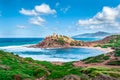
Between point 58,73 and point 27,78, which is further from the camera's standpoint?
point 58,73

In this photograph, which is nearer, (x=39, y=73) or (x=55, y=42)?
(x=39, y=73)

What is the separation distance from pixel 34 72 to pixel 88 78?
6.51 meters

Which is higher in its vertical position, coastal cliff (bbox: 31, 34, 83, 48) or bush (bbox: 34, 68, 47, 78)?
coastal cliff (bbox: 31, 34, 83, 48)

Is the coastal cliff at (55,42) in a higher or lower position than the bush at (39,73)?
higher

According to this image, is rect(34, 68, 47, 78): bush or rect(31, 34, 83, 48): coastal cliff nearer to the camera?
rect(34, 68, 47, 78): bush

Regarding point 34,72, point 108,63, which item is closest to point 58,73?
point 34,72

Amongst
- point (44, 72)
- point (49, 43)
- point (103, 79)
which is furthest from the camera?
point (49, 43)

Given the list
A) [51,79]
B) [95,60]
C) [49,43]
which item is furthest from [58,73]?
[49,43]

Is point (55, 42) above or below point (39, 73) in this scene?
above

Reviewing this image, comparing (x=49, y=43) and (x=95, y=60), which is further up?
(x=49, y=43)

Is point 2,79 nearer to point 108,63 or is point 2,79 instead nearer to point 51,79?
point 51,79

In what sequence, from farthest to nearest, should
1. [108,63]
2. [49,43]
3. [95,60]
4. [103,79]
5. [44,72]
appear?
[49,43], [95,60], [108,63], [44,72], [103,79]

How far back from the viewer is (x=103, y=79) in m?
24.9

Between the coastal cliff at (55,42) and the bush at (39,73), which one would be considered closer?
the bush at (39,73)
